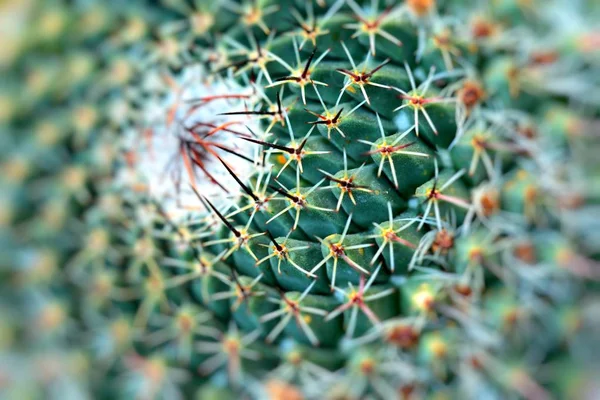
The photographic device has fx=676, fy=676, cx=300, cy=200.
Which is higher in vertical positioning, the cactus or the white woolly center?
the white woolly center

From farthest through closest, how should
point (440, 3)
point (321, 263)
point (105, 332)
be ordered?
1. point (105, 332)
2. point (440, 3)
3. point (321, 263)

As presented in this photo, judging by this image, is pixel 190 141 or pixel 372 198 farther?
pixel 190 141

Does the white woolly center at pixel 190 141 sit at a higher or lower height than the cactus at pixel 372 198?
higher

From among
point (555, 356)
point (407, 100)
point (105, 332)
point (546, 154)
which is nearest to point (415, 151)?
point (407, 100)

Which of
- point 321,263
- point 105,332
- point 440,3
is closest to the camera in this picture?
point 321,263

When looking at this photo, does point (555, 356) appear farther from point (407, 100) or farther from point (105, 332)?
point (105, 332)

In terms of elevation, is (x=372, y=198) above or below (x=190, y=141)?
below

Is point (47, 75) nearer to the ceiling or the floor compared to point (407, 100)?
nearer to the ceiling

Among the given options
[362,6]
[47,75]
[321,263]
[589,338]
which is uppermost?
[47,75]
